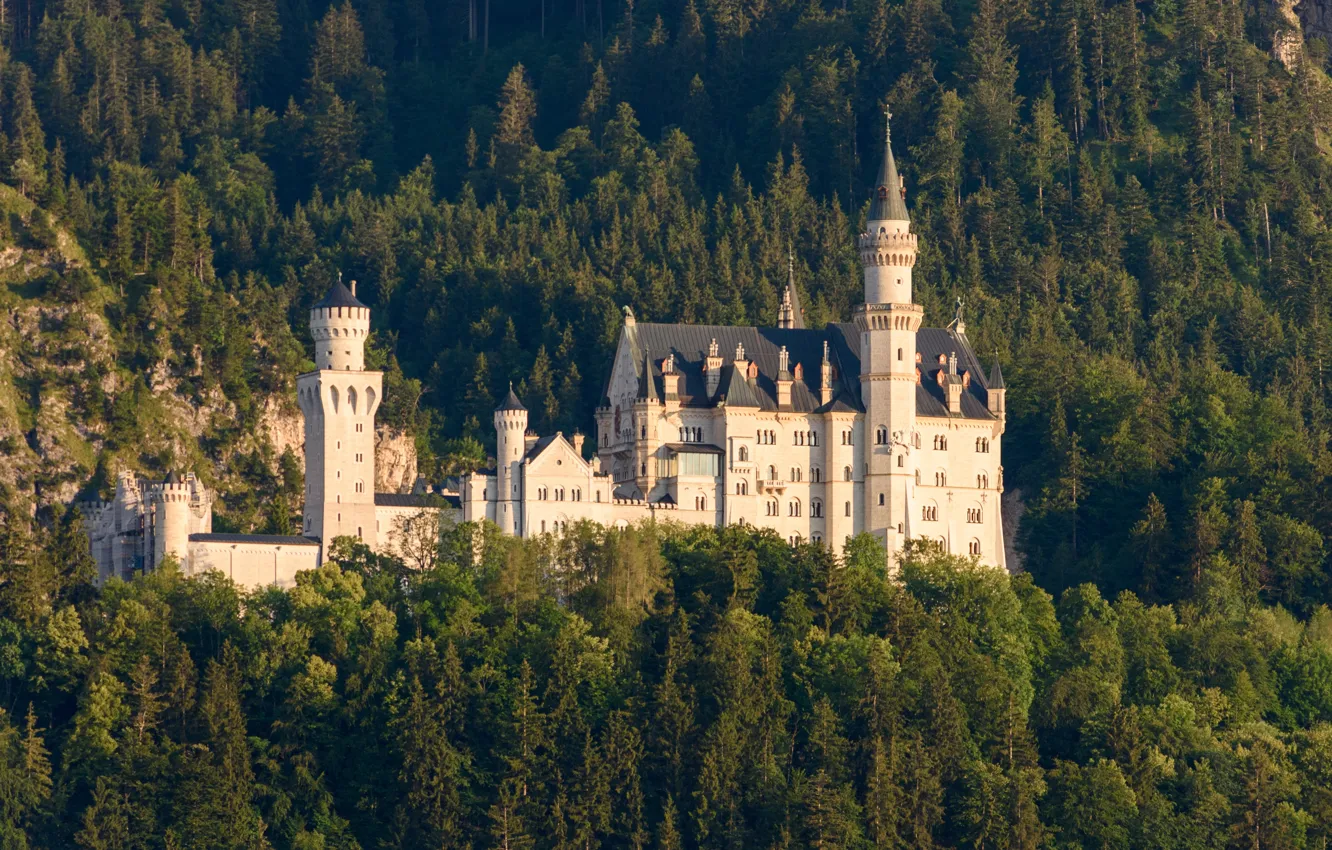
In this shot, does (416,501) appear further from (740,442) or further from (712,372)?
(712,372)

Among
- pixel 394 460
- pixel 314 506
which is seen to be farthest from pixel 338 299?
pixel 394 460

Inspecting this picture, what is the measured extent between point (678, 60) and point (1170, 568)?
55.7 m

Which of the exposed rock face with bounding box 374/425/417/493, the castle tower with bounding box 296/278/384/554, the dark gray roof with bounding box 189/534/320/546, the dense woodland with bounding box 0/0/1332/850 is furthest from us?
the exposed rock face with bounding box 374/425/417/493

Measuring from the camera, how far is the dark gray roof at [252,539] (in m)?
111

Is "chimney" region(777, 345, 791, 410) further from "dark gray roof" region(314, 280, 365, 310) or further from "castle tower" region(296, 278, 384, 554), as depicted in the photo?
"dark gray roof" region(314, 280, 365, 310)

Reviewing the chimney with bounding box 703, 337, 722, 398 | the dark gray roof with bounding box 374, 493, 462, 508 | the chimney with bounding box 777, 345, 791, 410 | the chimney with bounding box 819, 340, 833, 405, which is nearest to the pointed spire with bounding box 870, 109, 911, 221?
the chimney with bounding box 819, 340, 833, 405

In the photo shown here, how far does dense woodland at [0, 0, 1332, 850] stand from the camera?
10756 centimetres

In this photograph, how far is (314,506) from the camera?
11344cm

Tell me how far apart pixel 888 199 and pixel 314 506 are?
24.3 meters

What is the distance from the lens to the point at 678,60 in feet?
573

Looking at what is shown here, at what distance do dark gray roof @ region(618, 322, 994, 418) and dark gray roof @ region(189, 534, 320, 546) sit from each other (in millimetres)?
14062

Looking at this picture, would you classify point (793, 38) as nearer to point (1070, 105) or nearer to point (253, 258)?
point (1070, 105)

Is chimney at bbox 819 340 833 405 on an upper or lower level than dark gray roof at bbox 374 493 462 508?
upper

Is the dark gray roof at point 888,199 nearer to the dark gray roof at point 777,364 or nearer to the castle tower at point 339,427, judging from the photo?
the dark gray roof at point 777,364
